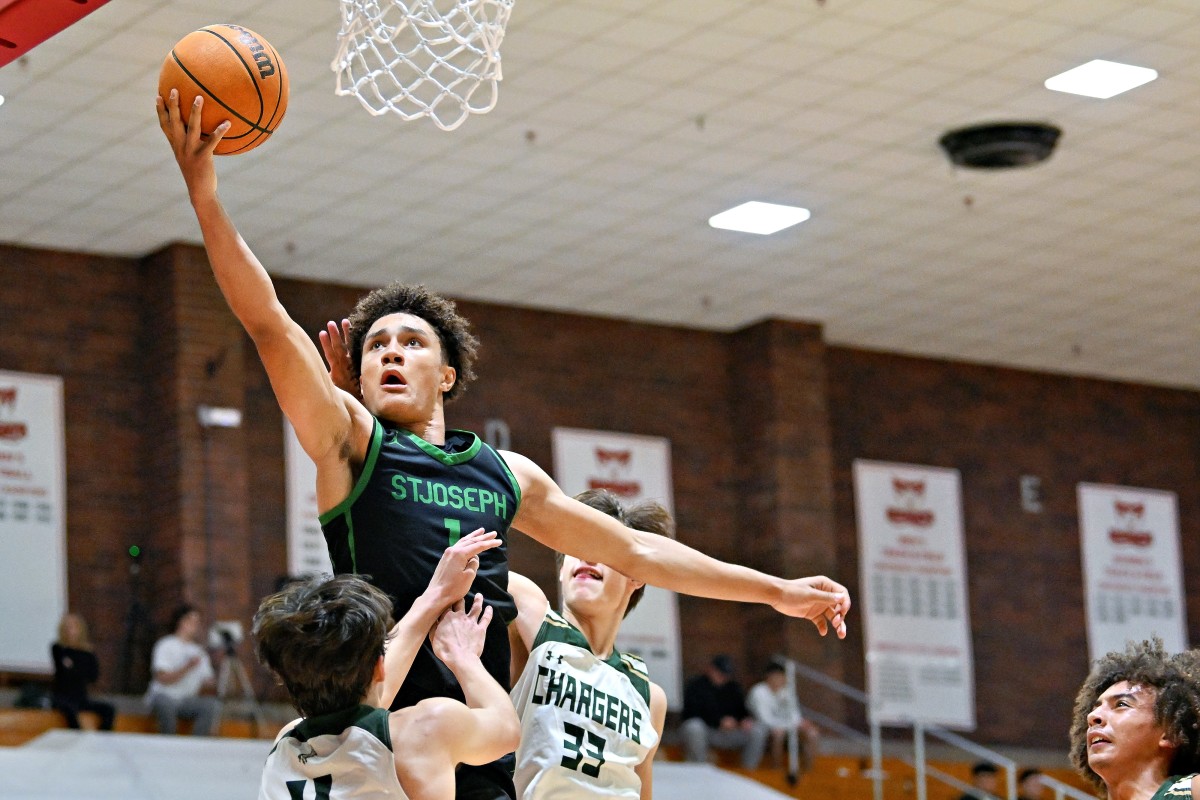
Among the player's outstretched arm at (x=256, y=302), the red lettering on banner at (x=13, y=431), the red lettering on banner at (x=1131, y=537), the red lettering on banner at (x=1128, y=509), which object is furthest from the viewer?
the red lettering on banner at (x=1128, y=509)

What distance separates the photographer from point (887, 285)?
18.8 m

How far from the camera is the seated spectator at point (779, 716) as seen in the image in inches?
675

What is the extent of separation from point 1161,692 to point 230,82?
296 centimetres

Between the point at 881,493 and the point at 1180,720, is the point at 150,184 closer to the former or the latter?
the point at 881,493

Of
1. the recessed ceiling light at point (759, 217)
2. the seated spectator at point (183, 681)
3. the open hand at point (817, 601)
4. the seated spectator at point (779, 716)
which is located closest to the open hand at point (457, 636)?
the open hand at point (817, 601)

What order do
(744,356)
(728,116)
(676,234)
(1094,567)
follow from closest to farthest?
(728,116) → (676,234) → (744,356) → (1094,567)

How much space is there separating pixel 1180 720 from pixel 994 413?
56.0ft

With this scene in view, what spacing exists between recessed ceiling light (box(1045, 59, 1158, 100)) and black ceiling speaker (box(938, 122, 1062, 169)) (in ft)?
2.35

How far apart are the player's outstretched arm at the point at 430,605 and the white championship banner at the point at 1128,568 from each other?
59.1 ft

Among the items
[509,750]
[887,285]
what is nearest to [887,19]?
[887,285]

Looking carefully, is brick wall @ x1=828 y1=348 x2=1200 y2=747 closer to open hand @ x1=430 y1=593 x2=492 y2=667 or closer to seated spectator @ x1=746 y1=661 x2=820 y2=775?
seated spectator @ x1=746 y1=661 x2=820 y2=775

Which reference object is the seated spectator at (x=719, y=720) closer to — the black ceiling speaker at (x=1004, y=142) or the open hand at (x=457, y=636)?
the black ceiling speaker at (x=1004, y=142)

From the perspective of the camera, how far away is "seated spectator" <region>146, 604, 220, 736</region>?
594 inches

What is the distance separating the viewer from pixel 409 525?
15.1 ft
